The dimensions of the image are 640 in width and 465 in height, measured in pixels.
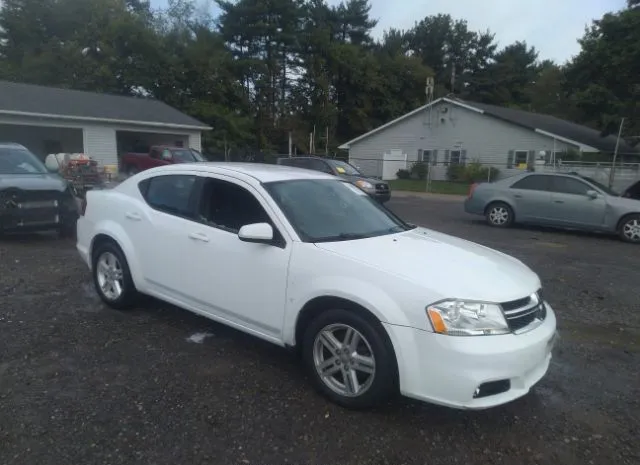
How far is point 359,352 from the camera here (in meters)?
3.37

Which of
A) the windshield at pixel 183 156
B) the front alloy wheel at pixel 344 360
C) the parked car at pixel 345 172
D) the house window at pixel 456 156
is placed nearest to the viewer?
the front alloy wheel at pixel 344 360

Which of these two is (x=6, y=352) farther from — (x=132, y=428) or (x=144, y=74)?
(x=144, y=74)

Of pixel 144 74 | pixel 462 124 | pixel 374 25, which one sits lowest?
pixel 462 124

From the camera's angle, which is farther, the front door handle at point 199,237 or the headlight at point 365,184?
the headlight at point 365,184

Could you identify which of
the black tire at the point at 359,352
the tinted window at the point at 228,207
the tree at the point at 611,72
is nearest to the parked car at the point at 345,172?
the tinted window at the point at 228,207

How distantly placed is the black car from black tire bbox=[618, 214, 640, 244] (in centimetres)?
1100

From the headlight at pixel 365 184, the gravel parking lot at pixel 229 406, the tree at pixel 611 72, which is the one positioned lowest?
the gravel parking lot at pixel 229 406

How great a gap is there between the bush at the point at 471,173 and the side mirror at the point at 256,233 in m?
25.7

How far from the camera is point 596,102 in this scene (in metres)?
24.7

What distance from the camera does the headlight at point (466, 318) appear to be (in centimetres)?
302

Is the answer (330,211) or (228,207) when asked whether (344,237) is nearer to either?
(330,211)

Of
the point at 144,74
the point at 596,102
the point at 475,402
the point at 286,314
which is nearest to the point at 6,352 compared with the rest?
the point at 286,314

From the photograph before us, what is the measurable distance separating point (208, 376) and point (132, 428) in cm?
78

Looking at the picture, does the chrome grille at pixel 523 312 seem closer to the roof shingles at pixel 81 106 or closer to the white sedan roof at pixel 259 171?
Result: the white sedan roof at pixel 259 171
